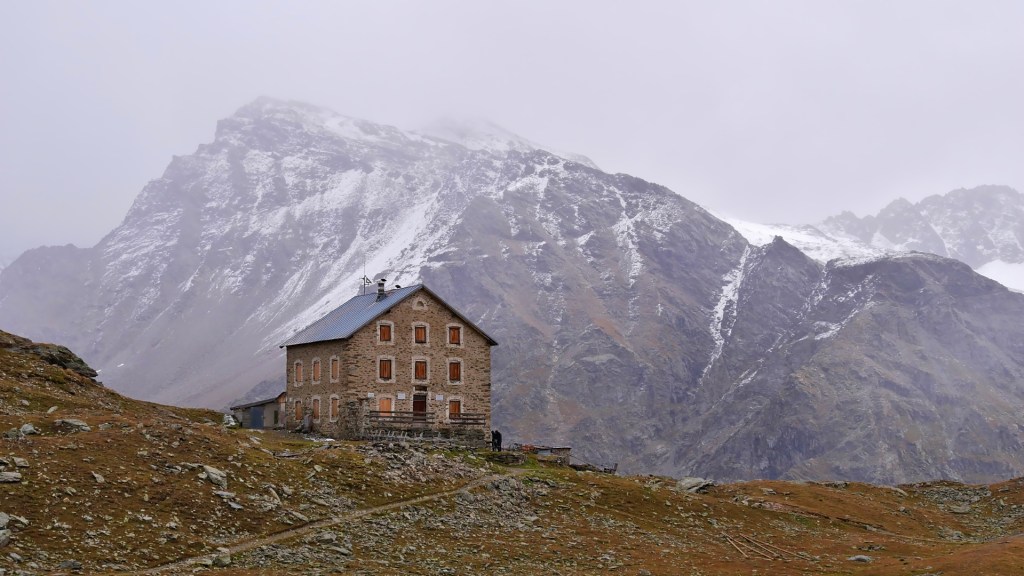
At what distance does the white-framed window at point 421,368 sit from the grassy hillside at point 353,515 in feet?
46.7

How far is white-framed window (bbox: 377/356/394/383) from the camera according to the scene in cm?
7369

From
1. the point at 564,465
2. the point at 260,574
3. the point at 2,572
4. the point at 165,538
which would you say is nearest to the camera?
the point at 2,572

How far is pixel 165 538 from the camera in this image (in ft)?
104

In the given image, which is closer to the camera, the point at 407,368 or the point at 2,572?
the point at 2,572

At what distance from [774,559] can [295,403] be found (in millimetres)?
49401

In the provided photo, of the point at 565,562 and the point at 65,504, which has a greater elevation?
the point at 65,504

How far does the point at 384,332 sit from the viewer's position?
7425cm

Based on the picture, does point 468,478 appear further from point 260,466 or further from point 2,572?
point 2,572

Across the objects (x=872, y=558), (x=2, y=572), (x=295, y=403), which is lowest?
(x=872, y=558)

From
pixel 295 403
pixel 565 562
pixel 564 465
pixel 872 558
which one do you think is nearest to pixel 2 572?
pixel 565 562

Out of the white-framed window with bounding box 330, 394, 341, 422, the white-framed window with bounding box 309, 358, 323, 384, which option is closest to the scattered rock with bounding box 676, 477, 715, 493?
the white-framed window with bounding box 330, 394, 341, 422

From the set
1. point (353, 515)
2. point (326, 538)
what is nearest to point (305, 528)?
point (326, 538)

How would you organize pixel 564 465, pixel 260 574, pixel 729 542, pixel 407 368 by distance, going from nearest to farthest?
1. pixel 260 574
2. pixel 729 542
3. pixel 564 465
4. pixel 407 368

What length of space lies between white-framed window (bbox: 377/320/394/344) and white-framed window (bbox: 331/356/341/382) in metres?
3.69
